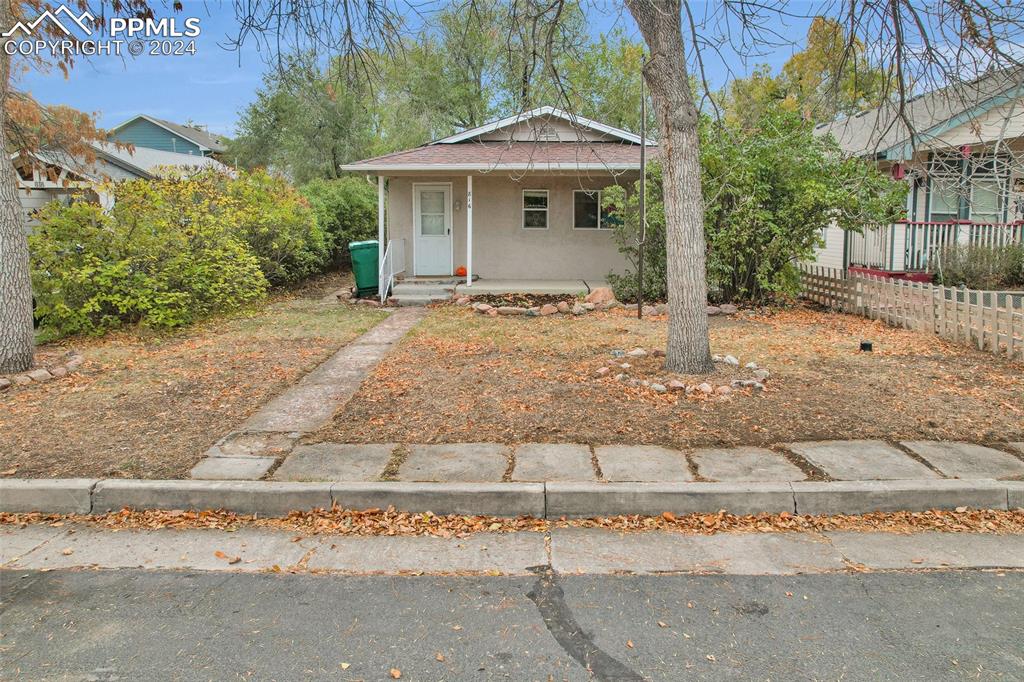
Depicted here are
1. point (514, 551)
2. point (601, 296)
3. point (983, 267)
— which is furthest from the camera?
point (983, 267)

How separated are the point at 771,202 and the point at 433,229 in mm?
7995

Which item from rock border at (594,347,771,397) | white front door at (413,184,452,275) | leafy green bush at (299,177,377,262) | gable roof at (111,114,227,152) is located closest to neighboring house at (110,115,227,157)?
gable roof at (111,114,227,152)

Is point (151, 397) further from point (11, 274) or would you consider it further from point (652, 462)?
point (652, 462)

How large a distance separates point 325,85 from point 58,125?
30.4ft

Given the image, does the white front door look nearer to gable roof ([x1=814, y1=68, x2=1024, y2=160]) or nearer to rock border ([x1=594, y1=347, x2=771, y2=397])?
gable roof ([x1=814, y1=68, x2=1024, y2=160])

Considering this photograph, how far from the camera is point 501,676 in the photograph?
3.02 metres

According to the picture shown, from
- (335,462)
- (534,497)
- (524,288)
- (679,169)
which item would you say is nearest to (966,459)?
(534,497)

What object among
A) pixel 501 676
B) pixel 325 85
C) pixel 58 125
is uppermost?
pixel 58 125

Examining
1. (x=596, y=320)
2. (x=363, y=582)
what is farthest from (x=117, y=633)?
(x=596, y=320)

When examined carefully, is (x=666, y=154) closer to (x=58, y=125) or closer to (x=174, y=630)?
(x=174, y=630)

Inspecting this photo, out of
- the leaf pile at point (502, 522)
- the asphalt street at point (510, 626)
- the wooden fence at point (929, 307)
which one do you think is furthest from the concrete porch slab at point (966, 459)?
the wooden fence at point (929, 307)

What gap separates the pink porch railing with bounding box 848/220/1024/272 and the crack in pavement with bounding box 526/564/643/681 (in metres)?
13.1

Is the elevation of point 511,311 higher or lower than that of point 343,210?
lower

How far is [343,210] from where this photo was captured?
21.3 metres
